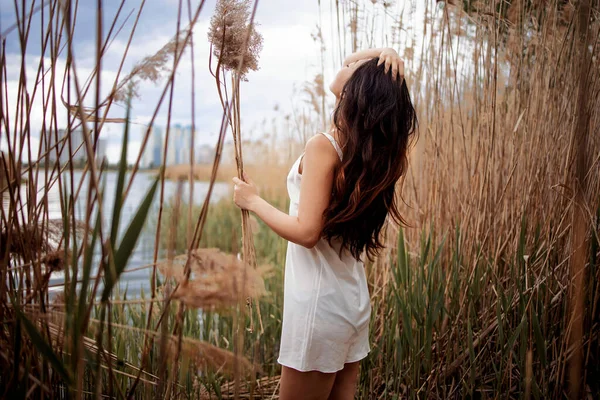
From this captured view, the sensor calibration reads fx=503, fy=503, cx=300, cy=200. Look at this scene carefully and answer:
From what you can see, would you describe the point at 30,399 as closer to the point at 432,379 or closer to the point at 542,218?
the point at 432,379

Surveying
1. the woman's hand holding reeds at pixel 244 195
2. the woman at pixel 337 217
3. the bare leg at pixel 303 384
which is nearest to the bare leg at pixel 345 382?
the woman at pixel 337 217

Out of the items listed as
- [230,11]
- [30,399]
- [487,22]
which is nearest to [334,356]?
[30,399]

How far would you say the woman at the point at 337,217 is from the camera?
133 cm

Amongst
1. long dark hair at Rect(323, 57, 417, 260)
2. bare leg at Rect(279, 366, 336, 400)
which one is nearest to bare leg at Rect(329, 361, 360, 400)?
bare leg at Rect(279, 366, 336, 400)

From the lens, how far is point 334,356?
4.44ft

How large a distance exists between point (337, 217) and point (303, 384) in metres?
0.46

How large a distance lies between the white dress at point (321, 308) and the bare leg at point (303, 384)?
3cm

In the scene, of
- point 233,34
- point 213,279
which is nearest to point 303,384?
point 213,279

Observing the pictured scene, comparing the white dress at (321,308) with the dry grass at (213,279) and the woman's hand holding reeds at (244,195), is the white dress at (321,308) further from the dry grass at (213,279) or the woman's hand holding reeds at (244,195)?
the dry grass at (213,279)

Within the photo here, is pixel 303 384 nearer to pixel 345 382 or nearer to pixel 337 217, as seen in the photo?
pixel 345 382

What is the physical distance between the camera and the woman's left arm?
1.31 m

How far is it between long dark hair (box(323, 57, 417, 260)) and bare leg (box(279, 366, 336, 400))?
34cm

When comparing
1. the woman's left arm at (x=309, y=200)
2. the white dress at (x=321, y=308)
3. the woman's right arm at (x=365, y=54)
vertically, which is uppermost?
the woman's right arm at (x=365, y=54)

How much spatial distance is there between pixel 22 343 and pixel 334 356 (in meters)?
0.76
